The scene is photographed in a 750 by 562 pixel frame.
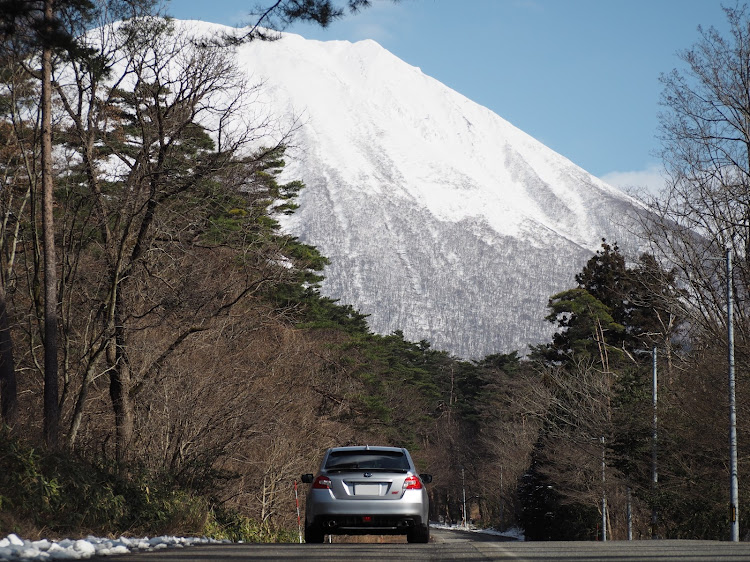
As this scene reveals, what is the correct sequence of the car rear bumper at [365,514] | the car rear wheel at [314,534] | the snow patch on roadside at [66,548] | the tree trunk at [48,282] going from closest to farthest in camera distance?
the snow patch on roadside at [66,548]
the car rear bumper at [365,514]
the car rear wheel at [314,534]
the tree trunk at [48,282]

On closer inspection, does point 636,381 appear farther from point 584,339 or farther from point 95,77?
point 95,77

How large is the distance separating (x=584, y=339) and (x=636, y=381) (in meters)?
25.4

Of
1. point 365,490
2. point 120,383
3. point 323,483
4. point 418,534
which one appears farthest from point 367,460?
point 120,383

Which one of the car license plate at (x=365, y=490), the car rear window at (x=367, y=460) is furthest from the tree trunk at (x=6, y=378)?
the car license plate at (x=365, y=490)

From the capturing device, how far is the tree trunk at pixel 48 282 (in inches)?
701

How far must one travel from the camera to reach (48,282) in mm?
18750

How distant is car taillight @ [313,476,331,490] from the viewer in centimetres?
1380

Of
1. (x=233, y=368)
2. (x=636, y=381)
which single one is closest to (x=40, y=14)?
(x=233, y=368)

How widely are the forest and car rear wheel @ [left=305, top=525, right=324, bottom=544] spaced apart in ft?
7.08

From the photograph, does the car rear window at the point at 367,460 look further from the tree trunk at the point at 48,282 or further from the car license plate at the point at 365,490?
the tree trunk at the point at 48,282

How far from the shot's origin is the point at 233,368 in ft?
96.5

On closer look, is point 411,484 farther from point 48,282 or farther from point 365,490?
point 48,282

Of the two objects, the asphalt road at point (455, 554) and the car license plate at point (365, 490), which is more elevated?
the car license plate at point (365, 490)

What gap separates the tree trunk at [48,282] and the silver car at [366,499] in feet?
16.1
